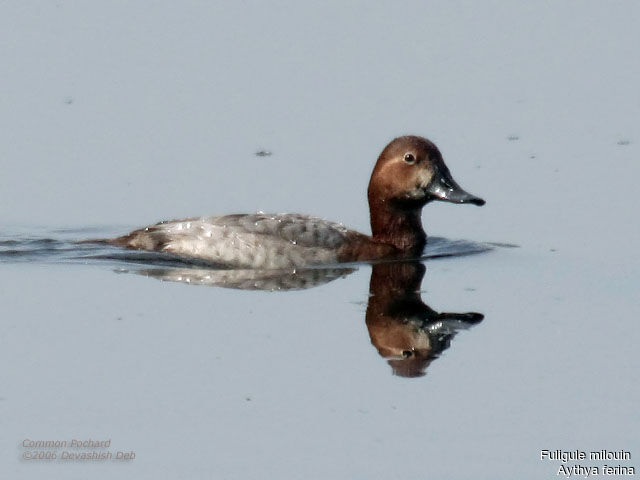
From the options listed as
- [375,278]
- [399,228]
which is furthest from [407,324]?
[399,228]

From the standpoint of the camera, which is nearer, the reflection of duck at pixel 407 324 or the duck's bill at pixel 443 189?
the reflection of duck at pixel 407 324

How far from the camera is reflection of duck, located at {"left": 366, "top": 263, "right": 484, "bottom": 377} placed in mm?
10289

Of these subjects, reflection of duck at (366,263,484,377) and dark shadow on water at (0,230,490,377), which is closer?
reflection of duck at (366,263,484,377)

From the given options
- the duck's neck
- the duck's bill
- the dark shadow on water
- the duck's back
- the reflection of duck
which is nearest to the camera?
the reflection of duck

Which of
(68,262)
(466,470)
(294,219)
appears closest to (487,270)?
(294,219)

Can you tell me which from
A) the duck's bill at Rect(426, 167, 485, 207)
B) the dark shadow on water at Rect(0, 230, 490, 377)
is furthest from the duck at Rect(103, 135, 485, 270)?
the dark shadow on water at Rect(0, 230, 490, 377)

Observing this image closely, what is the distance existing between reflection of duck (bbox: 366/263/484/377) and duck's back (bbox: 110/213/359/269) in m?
0.76

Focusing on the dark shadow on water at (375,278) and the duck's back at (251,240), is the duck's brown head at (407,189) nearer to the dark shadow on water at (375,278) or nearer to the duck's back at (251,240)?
the dark shadow on water at (375,278)

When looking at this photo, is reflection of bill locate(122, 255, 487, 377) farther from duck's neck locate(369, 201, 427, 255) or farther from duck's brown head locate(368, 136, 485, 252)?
duck's brown head locate(368, 136, 485, 252)

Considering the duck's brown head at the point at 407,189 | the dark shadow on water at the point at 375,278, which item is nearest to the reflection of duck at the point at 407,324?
the dark shadow on water at the point at 375,278

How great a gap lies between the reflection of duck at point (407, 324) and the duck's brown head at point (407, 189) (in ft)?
3.42

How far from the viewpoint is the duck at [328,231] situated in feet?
43.0

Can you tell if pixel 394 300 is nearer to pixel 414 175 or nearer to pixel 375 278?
pixel 375 278

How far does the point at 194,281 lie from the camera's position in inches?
488
